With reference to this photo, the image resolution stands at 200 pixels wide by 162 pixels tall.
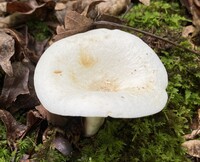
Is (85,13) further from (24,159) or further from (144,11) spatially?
(24,159)

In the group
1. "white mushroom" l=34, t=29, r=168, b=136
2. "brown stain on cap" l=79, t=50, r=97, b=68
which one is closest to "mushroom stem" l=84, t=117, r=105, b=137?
"white mushroom" l=34, t=29, r=168, b=136

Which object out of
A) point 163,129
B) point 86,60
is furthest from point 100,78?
point 163,129

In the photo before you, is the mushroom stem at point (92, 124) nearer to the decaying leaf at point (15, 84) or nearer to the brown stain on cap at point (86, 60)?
the brown stain on cap at point (86, 60)

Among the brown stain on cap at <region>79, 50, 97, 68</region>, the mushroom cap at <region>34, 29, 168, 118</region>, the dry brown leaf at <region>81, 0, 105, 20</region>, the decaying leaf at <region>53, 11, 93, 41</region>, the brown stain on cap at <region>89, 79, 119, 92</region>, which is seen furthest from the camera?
the dry brown leaf at <region>81, 0, 105, 20</region>

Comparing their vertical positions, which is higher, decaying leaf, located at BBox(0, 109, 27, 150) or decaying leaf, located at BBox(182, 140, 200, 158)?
decaying leaf, located at BBox(182, 140, 200, 158)

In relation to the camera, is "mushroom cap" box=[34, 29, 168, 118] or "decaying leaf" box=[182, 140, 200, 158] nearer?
"mushroom cap" box=[34, 29, 168, 118]

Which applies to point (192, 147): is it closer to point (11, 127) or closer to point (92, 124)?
point (92, 124)

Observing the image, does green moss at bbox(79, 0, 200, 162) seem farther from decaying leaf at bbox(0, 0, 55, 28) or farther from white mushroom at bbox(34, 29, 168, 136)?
decaying leaf at bbox(0, 0, 55, 28)

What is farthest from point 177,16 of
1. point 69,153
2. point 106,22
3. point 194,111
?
point 69,153
